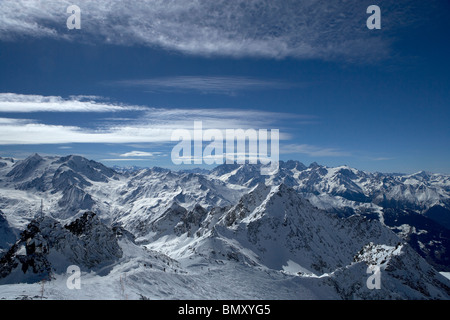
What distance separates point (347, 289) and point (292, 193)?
12666 centimetres

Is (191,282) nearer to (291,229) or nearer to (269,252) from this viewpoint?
(269,252)

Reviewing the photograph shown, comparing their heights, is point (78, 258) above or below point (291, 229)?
above

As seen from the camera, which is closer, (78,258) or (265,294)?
(78,258)

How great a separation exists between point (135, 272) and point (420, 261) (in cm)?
10553

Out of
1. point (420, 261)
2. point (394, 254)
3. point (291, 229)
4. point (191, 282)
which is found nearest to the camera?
point (191, 282)

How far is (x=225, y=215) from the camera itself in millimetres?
197000

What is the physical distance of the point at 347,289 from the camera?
2736 inches
